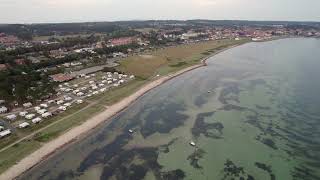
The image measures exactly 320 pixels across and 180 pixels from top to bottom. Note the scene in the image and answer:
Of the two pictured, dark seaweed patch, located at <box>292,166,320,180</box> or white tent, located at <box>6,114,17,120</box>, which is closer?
dark seaweed patch, located at <box>292,166,320,180</box>

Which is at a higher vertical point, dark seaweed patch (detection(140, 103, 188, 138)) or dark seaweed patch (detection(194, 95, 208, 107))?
dark seaweed patch (detection(194, 95, 208, 107))

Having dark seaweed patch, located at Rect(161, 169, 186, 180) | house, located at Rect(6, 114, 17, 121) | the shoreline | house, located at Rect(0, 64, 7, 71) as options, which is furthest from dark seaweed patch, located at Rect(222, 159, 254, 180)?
house, located at Rect(0, 64, 7, 71)

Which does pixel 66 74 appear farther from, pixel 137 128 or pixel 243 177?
pixel 243 177

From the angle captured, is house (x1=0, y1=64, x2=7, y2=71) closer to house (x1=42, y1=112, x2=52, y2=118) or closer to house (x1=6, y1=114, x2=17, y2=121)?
house (x1=6, y1=114, x2=17, y2=121)

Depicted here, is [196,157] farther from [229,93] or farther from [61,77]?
[61,77]

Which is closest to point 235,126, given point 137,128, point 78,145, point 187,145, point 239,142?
point 239,142

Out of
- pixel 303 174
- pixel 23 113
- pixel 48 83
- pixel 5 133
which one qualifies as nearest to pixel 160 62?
pixel 48 83
